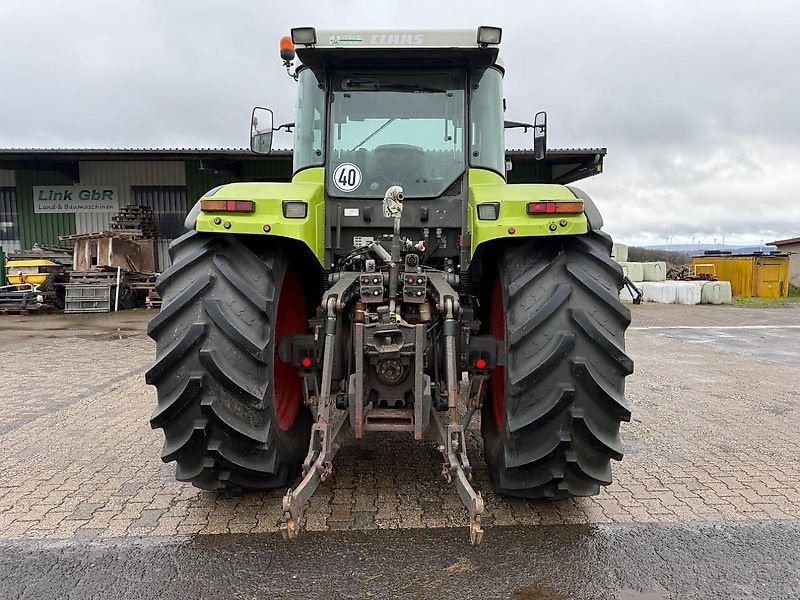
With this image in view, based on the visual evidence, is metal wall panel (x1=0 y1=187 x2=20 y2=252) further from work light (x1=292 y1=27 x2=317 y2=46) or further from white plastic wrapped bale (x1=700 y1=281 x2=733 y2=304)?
white plastic wrapped bale (x1=700 y1=281 x2=733 y2=304)

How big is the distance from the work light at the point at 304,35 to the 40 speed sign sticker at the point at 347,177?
0.70 metres

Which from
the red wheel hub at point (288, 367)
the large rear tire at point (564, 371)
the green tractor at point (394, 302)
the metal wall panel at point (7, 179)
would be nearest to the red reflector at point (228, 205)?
the green tractor at point (394, 302)

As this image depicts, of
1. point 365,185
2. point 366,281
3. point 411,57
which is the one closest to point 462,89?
point 411,57

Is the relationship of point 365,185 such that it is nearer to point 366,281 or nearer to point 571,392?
point 366,281

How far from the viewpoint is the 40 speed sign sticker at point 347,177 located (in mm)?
3521

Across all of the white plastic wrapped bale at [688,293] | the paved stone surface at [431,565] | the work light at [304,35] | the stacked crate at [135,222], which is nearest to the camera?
the paved stone surface at [431,565]

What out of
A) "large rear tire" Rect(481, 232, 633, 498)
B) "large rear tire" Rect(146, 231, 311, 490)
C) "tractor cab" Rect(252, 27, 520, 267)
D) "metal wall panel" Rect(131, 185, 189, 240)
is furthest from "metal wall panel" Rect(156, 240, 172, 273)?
"large rear tire" Rect(481, 232, 633, 498)

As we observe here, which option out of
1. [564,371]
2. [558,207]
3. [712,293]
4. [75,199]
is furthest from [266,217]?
[712,293]

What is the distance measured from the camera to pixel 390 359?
289 centimetres

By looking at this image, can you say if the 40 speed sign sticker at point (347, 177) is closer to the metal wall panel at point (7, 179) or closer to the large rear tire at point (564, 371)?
the large rear tire at point (564, 371)

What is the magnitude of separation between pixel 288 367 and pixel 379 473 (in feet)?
2.89

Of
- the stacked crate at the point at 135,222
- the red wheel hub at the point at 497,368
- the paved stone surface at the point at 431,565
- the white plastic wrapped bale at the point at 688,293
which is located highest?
the stacked crate at the point at 135,222

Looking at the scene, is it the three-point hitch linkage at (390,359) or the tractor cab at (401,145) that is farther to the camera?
the tractor cab at (401,145)

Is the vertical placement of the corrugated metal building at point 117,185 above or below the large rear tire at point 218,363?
above
